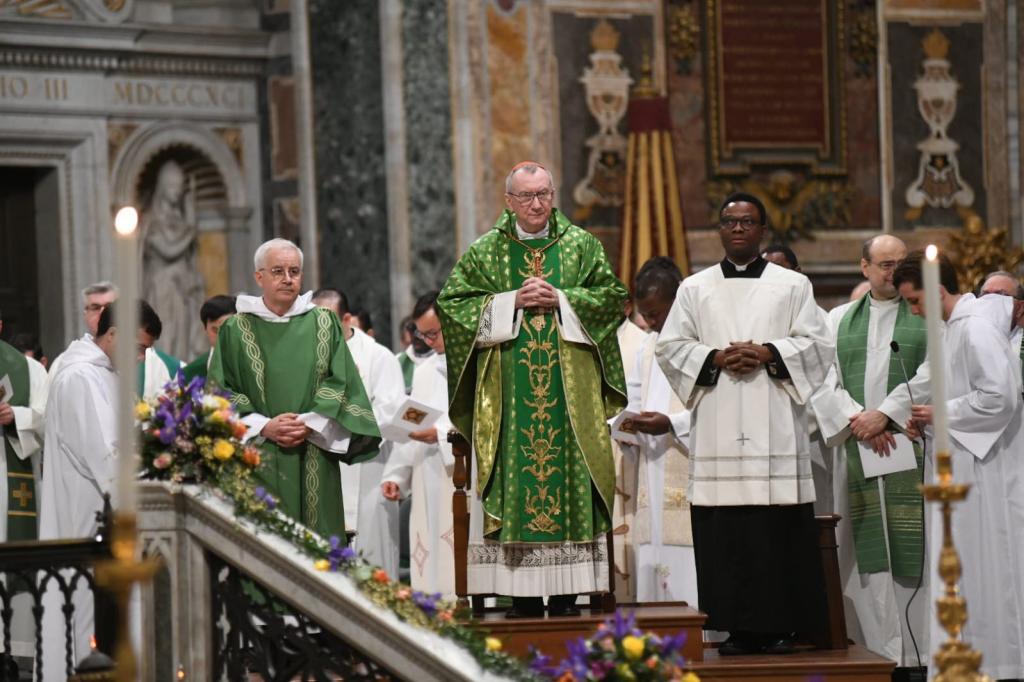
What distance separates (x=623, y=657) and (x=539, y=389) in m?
2.06

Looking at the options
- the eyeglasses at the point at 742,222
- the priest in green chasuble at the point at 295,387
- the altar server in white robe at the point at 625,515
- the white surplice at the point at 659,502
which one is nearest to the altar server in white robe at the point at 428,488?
the altar server in white robe at the point at 625,515

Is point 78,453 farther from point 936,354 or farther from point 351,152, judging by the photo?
point 351,152

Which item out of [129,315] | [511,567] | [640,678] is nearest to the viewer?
[129,315]

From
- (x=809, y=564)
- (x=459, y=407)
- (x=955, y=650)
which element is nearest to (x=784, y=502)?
(x=809, y=564)

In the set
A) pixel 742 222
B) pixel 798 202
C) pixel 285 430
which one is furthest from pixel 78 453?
pixel 798 202

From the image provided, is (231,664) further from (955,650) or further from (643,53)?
(643,53)

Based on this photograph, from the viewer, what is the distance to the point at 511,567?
21.5ft

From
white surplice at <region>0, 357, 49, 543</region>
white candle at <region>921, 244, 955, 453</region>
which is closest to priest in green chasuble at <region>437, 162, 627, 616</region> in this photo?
white surplice at <region>0, 357, 49, 543</region>

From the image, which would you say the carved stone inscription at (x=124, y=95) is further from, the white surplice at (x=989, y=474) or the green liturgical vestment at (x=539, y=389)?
the white surplice at (x=989, y=474)

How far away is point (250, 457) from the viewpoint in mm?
5828

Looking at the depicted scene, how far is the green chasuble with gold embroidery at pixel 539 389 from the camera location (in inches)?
258

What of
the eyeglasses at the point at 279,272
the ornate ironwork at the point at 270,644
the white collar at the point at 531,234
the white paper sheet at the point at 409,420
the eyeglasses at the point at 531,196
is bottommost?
the ornate ironwork at the point at 270,644

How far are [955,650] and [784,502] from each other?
2.46m

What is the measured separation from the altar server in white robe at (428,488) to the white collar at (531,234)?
226cm
